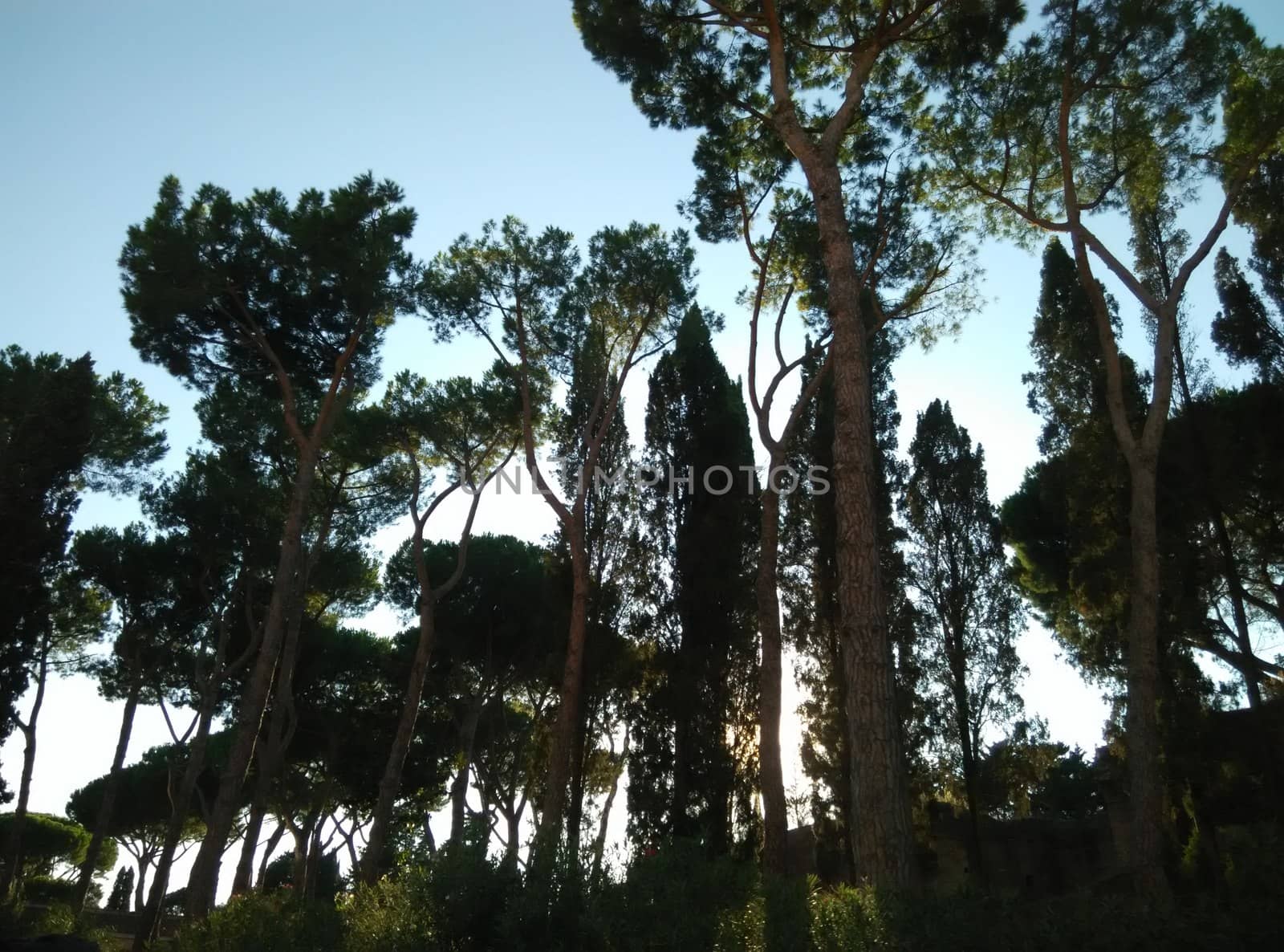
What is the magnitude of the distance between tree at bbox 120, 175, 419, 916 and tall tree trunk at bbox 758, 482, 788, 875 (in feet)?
20.1

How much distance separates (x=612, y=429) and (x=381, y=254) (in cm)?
485

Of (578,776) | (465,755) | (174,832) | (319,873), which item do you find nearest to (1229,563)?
(578,776)

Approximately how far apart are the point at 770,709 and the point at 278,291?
9205 millimetres

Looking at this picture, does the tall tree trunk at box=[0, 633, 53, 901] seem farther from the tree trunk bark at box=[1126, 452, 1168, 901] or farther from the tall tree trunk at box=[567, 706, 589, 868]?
the tree trunk bark at box=[1126, 452, 1168, 901]

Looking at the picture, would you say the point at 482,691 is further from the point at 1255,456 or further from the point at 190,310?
the point at 1255,456

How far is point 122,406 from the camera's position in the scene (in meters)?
16.5

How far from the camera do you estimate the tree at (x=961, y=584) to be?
47.8ft

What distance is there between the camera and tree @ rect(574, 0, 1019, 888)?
A: 602cm

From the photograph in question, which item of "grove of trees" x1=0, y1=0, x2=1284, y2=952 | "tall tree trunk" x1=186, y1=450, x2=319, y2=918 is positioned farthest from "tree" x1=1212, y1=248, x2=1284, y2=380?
"tall tree trunk" x1=186, y1=450, x2=319, y2=918

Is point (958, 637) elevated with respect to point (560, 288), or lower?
lower

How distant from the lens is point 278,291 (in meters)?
12.8

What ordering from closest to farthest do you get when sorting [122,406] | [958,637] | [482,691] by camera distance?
[958,637], [122,406], [482,691]

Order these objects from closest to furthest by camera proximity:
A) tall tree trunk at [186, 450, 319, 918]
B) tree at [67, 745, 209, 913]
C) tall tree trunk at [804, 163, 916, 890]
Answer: tall tree trunk at [804, 163, 916, 890] < tall tree trunk at [186, 450, 319, 918] < tree at [67, 745, 209, 913]

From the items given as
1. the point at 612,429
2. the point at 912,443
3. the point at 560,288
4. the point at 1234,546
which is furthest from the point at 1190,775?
the point at 560,288
